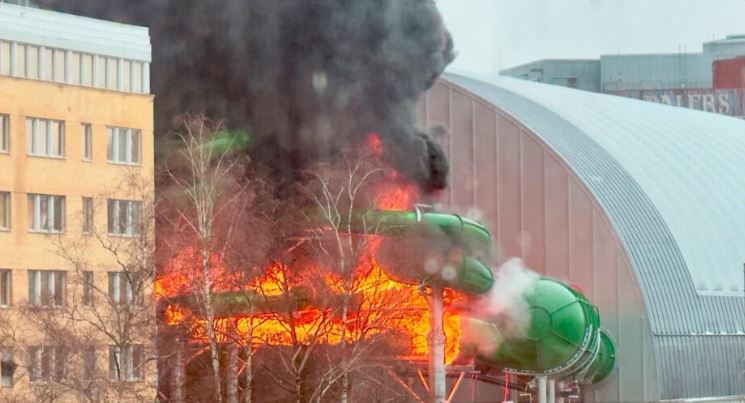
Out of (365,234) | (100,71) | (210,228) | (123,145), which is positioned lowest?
(365,234)

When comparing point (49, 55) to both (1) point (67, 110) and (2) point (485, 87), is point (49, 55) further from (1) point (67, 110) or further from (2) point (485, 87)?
(2) point (485, 87)

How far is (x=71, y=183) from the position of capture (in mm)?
56844

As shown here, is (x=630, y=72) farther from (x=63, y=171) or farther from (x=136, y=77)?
(x=63, y=171)

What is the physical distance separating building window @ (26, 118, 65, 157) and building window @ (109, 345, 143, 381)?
21.7 feet

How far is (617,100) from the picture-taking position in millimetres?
90438

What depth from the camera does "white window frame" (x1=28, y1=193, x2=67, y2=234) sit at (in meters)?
55.8

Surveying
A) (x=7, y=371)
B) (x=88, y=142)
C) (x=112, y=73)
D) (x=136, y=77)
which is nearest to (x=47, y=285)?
(x=7, y=371)

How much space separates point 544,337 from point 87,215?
16.6m

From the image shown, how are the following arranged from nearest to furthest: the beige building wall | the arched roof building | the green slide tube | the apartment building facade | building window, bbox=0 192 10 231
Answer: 1. the apartment building facade
2. the beige building wall
3. building window, bbox=0 192 10 231
4. the green slide tube
5. the arched roof building

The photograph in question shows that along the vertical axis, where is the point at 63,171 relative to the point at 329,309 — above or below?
above

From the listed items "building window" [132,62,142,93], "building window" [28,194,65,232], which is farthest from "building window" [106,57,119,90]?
"building window" [28,194,65,232]

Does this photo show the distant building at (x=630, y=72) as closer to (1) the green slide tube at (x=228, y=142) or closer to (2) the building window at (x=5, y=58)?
(1) the green slide tube at (x=228, y=142)

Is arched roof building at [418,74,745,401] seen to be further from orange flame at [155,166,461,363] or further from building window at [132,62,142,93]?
building window at [132,62,142,93]

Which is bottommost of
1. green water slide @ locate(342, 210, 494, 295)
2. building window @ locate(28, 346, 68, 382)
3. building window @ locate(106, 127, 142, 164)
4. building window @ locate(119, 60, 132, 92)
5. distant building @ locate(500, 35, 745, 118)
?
building window @ locate(28, 346, 68, 382)
